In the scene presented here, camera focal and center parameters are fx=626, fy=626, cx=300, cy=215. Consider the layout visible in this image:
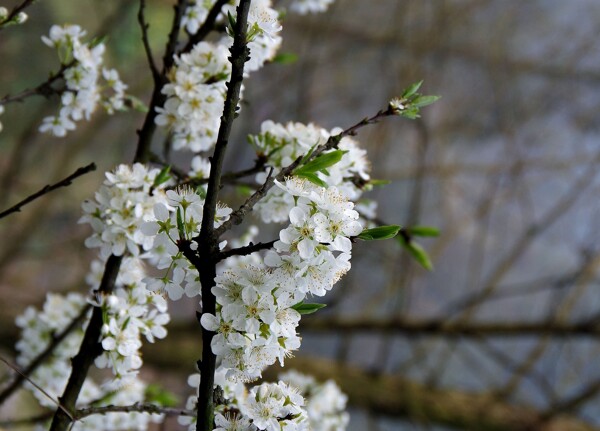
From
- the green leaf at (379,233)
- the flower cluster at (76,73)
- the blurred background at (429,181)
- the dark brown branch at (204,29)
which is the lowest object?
the green leaf at (379,233)

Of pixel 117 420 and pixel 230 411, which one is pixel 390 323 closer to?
pixel 117 420

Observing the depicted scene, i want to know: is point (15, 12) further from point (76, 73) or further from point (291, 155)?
point (291, 155)

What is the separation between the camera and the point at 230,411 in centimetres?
66

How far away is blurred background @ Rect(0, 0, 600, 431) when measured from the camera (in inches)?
106

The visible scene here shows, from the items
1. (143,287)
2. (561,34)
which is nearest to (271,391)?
(143,287)

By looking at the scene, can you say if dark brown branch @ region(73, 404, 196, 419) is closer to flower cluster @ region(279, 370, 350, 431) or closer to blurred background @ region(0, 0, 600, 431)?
flower cluster @ region(279, 370, 350, 431)

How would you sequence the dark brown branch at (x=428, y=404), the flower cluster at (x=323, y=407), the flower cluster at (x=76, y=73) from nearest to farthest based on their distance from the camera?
1. the flower cluster at (x=76, y=73)
2. the flower cluster at (x=323, y=407)
3. the dark brown branch at (x=428, y=404)

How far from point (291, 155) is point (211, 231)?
0.28m

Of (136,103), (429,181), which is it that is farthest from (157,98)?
(429,181)

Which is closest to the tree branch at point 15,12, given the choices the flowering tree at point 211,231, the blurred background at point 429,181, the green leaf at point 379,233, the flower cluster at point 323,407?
the flowering tree at point 211,231

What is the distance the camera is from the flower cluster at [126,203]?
0.71 m

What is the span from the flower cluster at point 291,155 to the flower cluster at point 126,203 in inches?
5.4

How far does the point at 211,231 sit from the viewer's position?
0.53m

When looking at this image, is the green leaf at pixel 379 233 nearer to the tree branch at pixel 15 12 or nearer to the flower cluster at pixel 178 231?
the flower cluster at pixel 178 231
